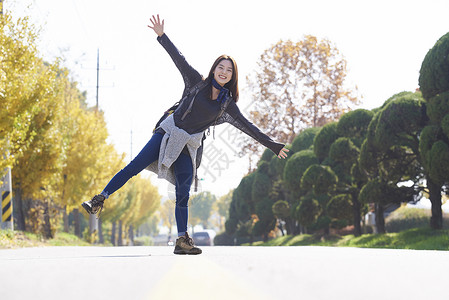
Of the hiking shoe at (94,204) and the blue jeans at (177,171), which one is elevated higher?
the blue jeans at (177,171)

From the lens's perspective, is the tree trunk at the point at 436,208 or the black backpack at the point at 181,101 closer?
the black backpack at the point at 181,101

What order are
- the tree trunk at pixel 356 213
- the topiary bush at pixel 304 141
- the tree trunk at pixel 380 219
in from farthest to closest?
1. the topiary bush at pixel 304 141
2. the tree trunk at pixel 356 213
3. the tree trunk at pixel 380 219

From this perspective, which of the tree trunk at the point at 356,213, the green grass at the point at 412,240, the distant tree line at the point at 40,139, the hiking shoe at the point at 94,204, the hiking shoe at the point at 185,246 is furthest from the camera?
the tree trunk at the point at 356,213

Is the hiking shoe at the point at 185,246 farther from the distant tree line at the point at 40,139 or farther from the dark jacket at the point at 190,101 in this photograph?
the distant tree line at the point at 40,139

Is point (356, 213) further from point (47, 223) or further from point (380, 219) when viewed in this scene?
point (47, 223)

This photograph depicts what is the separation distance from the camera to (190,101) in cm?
670

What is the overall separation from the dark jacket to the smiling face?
0.17 m

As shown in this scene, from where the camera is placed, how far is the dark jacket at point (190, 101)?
22.1ft

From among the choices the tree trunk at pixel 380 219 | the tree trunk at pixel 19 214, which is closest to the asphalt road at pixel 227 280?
the tree trunk at pixel 380 219

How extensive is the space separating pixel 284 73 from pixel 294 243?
1425cm

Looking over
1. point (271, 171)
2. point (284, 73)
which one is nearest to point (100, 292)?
point (271, 171)

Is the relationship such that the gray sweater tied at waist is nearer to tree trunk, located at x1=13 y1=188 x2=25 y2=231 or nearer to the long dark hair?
the long dark hair

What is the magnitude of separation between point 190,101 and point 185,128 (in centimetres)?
28

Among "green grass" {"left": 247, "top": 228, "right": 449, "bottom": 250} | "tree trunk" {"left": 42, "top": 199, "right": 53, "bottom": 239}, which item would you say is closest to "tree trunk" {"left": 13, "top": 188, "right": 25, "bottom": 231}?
"tree trunk" {"left": 42, "top": 199, "right": 53, "bottom": 239}
